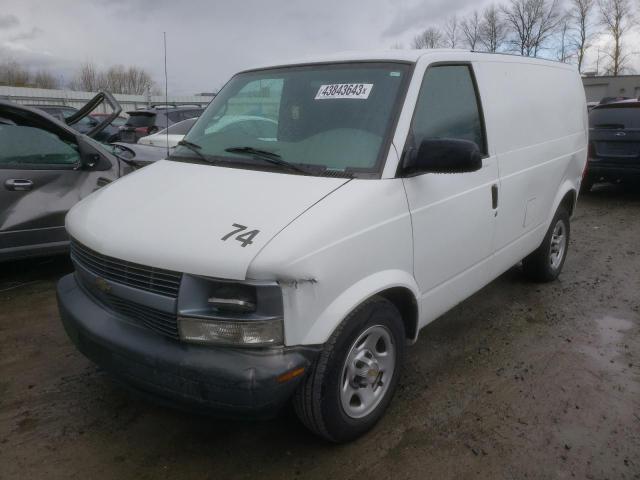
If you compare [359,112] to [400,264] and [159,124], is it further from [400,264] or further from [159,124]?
[159,124]

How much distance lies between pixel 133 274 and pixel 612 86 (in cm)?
5029

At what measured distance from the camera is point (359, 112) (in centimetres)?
286

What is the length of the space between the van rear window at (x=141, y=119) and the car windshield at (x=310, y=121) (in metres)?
9.31

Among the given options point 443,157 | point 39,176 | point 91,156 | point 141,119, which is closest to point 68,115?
point 141,119

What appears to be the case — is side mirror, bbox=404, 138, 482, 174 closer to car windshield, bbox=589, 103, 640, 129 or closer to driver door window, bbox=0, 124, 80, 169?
driver door window, bbox=0, 124, 80, 169

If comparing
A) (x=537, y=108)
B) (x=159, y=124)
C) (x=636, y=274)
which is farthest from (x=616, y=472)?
(x=159, y=124)

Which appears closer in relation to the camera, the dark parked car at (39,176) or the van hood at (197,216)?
the van hood at (197,216)

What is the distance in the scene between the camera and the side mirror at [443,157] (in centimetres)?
260

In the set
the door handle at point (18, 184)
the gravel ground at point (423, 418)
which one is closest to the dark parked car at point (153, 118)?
the door handle at point (18, 184)

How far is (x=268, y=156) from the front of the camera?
2.88 meters

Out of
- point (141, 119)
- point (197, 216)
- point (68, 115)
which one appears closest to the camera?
point (197, 216)

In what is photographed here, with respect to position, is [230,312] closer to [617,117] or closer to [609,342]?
[609,342]

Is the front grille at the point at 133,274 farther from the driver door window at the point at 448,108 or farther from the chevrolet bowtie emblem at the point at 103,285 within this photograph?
the driver door window at the point at 448,108

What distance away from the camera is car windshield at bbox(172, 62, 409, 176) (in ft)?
9.00
